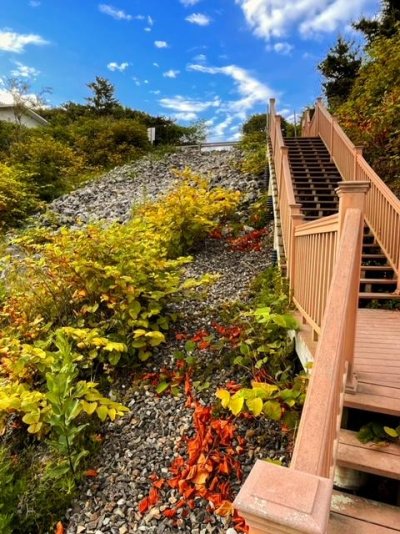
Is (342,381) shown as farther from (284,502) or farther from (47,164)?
(47,164)

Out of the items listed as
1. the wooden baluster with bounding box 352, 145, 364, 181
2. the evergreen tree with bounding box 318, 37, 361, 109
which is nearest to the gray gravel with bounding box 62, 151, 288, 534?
the wooden baluster with bounding box 352, 145, 364, 181

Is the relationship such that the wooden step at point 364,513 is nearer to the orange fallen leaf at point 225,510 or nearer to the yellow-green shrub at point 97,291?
the orange fallen leaf at point 225,510

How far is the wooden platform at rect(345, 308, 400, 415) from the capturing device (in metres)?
2.02

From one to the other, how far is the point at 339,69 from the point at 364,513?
59.6 feet

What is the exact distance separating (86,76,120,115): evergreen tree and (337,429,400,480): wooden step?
26.2 meters

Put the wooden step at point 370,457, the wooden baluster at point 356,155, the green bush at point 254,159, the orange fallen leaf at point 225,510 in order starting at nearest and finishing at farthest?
the wooden step at point 370,457 < the orange fallen leaf at point 225,510 < the wooden baluster at point 356,155 < the green bush at point 254,159

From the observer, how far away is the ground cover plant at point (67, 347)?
2564 millimetres

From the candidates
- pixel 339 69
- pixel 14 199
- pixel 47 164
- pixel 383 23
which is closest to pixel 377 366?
pixel 14 199

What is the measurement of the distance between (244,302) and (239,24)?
702 centimetres

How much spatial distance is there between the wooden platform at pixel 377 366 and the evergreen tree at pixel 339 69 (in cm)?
1458

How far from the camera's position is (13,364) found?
312 cm

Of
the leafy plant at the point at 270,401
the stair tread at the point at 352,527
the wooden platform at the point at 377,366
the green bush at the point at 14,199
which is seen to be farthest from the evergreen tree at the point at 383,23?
the stair tread at the point at 352,527

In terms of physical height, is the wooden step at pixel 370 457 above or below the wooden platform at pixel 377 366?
below

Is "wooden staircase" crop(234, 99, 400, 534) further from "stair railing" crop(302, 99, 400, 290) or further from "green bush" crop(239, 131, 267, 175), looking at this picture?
"green bush" crop(239, 131, 267, 175)
